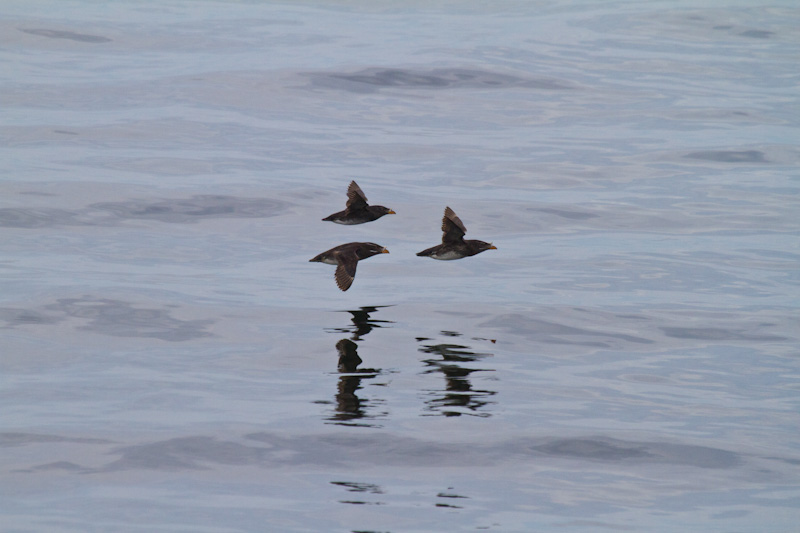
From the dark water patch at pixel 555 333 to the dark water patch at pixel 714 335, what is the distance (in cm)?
54

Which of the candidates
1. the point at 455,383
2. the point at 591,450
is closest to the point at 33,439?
the point at 455,383

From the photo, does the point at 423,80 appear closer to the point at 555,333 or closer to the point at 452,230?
the point at 452,230

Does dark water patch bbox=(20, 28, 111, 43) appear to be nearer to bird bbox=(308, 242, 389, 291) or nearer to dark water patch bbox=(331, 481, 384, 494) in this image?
bird bbox=(308, 242, 389, 291)

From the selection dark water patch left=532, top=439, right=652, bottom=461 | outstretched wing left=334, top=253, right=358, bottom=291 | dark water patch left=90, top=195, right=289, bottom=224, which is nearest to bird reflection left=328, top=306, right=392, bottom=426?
outstretched wing left=334, top=253, right=358, bottom=291

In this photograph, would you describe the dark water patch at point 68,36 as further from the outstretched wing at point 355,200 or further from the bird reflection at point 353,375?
the bird reflection at point 353,375

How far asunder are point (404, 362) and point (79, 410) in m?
3.89

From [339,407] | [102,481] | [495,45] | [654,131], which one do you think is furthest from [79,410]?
[495,45]

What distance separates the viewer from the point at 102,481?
421 inches

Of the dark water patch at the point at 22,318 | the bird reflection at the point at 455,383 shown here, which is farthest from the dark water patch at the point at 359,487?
the dark water patch at the point at 22,318

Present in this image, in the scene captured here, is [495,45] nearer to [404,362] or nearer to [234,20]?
[234,20]

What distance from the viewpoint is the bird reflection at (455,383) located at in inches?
489

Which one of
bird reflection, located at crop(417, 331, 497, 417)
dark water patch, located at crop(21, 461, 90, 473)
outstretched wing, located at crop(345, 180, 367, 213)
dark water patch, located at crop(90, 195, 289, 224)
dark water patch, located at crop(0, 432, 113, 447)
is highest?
outstretched wing, located at crop(345, 180, 367, 213)

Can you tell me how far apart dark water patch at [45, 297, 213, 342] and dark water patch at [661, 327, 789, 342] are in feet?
20.7

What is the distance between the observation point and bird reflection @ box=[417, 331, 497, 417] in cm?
1241
